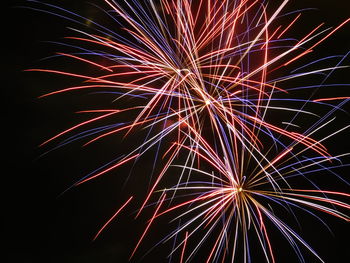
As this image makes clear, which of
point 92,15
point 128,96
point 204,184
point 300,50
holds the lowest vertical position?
point 204,184

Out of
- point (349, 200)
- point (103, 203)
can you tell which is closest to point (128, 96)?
point (103, 203)

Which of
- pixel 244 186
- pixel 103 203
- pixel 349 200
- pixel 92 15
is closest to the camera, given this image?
pixel 244 186

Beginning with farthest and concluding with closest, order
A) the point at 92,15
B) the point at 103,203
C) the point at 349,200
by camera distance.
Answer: the point at 349,200, the point at 92,15, the point at 103,203

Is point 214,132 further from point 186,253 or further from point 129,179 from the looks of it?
point 186,253

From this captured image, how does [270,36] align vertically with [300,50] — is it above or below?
above

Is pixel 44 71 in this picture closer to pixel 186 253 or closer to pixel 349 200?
pixel 186 253

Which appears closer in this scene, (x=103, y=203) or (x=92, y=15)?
(x=103, y=203)
